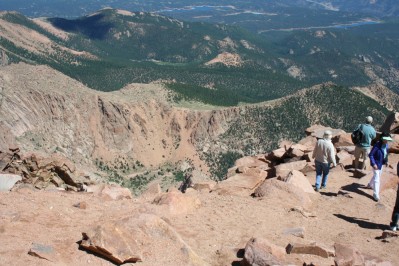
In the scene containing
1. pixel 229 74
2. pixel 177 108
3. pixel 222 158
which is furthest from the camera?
pixel 229 74

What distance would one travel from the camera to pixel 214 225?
16.1 meters

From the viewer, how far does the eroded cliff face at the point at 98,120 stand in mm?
62281

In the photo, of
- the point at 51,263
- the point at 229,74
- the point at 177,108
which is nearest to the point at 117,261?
the point at 51,263

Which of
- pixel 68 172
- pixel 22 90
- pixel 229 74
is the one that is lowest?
pixel 229 74

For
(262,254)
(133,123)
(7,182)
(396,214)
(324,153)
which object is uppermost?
(324,153)

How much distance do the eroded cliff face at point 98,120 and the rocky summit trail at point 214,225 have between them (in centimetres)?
4153

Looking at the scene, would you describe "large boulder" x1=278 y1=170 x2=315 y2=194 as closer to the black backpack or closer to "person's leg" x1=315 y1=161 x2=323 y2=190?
"person's leg" x1=315 y1=161 x2=323 y2=190

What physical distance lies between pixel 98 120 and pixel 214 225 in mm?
58574

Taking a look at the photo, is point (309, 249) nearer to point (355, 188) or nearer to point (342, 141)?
point (355, 188)

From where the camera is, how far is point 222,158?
242 ft

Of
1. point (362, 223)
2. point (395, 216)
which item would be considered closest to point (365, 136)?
point (362, 223)

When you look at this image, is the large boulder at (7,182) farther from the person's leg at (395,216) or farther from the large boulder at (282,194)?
the person's leg at (395,216)

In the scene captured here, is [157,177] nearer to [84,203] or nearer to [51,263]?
[84,203]

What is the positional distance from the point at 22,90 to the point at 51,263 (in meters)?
57.4
